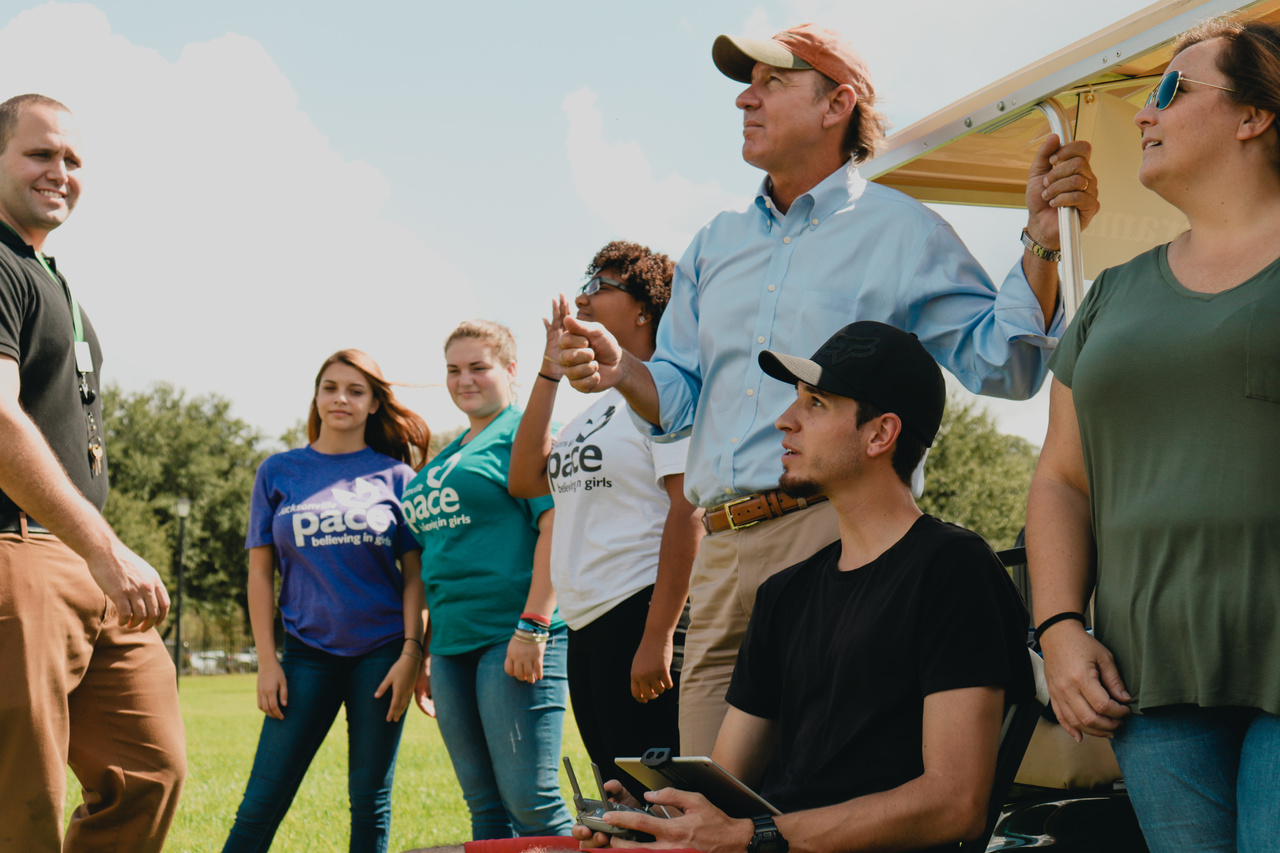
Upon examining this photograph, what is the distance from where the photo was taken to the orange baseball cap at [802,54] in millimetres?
3176

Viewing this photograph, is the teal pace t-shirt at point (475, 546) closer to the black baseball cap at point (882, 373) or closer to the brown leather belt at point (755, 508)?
the brown leather belt at point (755, 508)

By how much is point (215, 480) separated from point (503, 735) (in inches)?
2065

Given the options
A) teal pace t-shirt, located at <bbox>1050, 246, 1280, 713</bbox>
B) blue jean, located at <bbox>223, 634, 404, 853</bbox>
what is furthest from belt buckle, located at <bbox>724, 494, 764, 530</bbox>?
blue jean, located at <bbox>223, 634, 404, 853</bbox>

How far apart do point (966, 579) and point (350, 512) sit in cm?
327

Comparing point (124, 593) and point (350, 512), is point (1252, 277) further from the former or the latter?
point (350, 512)

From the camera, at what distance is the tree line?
137 ft

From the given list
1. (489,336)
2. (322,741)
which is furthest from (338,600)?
(489,336)

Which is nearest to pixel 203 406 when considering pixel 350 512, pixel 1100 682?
pixel 350 512

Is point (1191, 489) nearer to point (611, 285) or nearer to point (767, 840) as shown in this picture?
point (767, 840)

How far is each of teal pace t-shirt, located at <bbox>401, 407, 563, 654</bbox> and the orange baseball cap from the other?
1.82 m

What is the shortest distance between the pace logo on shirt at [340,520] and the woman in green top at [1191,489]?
3323mm

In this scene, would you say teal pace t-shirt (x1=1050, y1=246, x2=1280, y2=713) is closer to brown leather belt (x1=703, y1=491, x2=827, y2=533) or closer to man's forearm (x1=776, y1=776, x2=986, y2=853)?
man's forearm (x1=776, y1=776, x2=986, y2=853)

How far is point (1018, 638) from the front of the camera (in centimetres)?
229

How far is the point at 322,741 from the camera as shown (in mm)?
4684
